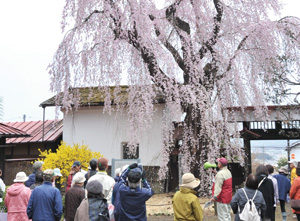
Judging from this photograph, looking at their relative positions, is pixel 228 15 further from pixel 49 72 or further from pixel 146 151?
pixel 146 151

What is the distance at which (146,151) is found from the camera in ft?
56.4

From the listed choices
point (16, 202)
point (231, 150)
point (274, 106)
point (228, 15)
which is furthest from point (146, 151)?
point (16, 202)

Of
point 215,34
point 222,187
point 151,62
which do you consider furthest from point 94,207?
point 215,34

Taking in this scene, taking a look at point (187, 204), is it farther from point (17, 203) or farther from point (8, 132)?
point (8, 132)

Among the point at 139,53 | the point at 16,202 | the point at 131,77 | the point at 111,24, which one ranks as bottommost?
the point at 16,202

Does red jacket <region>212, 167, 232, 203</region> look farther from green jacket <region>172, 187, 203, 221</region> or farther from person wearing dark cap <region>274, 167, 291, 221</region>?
green jacket <region>172, 187, 203, 221</region>

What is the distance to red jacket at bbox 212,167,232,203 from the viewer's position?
7.56 m

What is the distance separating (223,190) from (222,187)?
0.22 ft

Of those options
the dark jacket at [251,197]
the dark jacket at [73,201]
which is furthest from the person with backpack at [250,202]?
the dark jacket at [73,201]

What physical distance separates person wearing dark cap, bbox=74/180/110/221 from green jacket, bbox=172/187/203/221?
3.55ft

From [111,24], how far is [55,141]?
1022 centimetres

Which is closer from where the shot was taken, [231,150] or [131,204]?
[131,204]

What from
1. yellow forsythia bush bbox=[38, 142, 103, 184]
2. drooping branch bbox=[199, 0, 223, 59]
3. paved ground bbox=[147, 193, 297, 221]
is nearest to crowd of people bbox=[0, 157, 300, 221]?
paved ground bbox=[147, 193, 297, 221]

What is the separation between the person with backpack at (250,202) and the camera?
5293 mm
